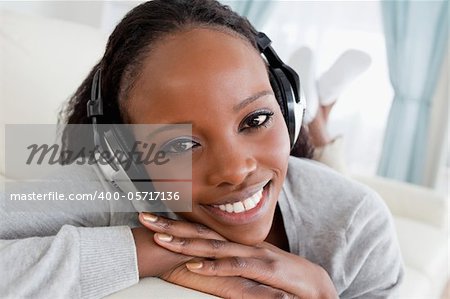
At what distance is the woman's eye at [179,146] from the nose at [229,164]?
0.04 meters

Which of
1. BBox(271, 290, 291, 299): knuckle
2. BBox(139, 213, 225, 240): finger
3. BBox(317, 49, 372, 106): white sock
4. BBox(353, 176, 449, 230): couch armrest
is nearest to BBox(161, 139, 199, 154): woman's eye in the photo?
BBox(139, 213, 225, 240): finger

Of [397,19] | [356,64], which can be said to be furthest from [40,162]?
[397,19]

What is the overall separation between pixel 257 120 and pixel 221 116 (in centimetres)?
8

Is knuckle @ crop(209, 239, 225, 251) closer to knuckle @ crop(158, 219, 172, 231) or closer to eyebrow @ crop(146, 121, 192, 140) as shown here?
knuckle @ crop(158, 219, 172, 231)

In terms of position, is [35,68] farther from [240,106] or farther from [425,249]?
[425,249]

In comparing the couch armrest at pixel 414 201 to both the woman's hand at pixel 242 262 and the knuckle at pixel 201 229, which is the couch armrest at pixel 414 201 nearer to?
the woman's hand at pixel 242 262

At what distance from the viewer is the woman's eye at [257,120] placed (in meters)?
0.79

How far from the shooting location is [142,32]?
81 cm

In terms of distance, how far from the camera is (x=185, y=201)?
2.78 feet

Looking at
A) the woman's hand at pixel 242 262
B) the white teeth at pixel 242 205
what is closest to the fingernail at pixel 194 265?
the woman's hand at pixel 242 262

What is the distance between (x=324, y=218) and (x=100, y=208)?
42cm

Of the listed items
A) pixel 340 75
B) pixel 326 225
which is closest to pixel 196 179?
pixel 326 225

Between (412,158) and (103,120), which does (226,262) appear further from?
(412,158)

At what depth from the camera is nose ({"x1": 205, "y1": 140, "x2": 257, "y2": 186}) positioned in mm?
751
